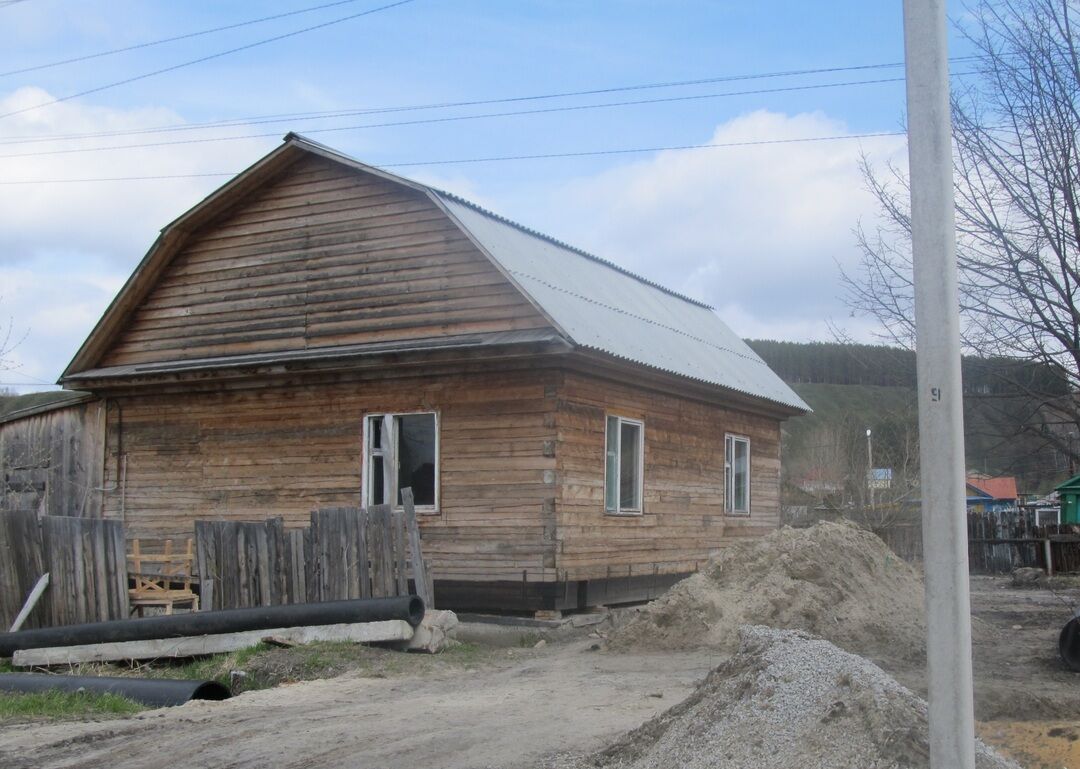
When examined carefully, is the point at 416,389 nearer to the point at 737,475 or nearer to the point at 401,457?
the point at 401,457

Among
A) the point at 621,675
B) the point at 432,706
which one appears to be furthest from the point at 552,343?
the point at 432,706

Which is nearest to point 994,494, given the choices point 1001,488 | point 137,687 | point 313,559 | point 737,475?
point 1001,488

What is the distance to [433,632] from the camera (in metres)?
12.6

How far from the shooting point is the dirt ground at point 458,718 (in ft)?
24.7

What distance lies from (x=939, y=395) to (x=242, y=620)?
9.76 m

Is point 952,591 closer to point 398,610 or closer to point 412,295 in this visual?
point 398,610

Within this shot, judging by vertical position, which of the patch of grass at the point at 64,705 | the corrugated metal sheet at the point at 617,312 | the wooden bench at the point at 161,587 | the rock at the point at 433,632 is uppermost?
the corrugated metal sheet at the point at 617,312

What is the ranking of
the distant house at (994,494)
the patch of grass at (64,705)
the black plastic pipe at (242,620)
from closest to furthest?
the patch of grass at (64,705)
the black plastic pipe at (242,620)
the distant house at (994,494)

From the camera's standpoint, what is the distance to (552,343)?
14.2m

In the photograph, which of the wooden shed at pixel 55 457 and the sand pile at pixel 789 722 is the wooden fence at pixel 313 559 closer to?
the wooden shed at pixel 55 457

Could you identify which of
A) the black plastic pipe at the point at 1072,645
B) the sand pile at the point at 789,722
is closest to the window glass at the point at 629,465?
the black plastic pipe at the point at 1072,645

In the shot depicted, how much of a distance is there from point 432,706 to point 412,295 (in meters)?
7.94

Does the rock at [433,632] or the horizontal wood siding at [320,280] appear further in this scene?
the horizontal wood siding at [320,280]

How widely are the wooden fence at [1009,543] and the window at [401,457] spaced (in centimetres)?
1784
